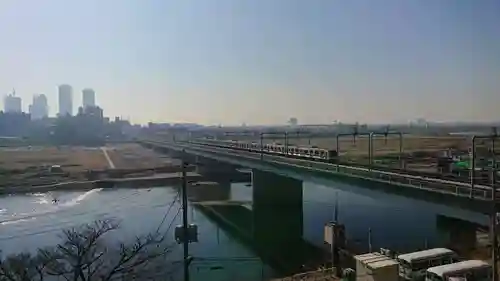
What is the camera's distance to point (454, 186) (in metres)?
6.21

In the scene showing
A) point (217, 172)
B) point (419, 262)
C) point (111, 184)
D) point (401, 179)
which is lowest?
point (111, 184)

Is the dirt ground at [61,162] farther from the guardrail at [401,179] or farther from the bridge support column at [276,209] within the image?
the guardrail at [401,179]

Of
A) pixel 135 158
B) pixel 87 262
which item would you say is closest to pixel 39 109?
pixel 135 158

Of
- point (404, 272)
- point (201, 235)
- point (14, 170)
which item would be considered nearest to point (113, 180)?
point (14, 170)

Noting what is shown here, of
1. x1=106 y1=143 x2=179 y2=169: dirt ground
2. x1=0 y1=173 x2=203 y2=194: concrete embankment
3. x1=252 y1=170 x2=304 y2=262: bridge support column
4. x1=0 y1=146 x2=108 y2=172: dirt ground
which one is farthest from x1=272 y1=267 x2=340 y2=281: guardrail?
x1=106 y1=143 x2=179 y2=169: dirt ground

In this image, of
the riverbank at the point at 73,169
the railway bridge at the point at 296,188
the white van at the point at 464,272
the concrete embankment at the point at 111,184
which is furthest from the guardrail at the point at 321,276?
the concrete embankment at the point at 111,184

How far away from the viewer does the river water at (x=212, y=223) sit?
27.6ft

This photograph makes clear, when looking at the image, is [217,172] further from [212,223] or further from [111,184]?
[212,223]

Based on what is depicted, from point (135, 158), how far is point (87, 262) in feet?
81.2

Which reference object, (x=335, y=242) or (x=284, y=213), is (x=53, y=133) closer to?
(x=284, y=213)

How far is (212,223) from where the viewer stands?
1390 cm

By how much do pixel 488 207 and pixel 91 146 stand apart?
95.5 feet

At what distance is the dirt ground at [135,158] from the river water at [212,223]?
7.22 m

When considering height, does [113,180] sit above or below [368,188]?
below
